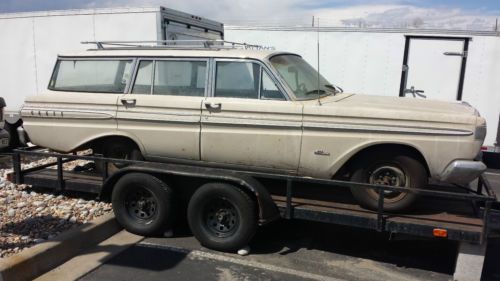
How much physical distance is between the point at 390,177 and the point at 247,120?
1.53 metres

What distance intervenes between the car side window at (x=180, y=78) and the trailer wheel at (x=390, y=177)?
6.27 feet

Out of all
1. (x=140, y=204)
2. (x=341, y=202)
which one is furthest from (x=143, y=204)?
(x=341, y=202)

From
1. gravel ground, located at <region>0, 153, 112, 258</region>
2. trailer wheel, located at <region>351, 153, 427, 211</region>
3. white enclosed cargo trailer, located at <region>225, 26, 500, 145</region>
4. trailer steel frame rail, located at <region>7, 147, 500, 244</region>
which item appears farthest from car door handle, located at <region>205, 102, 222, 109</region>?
white enclosed cargo trailer, located at <region>225, 26, 500, 145</region>

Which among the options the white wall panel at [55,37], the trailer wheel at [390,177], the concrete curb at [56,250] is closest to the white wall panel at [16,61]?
the white wall panel at [55,37]

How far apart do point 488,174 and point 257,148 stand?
5566 mm

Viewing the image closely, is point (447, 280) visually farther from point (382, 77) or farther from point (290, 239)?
point (382, 77)

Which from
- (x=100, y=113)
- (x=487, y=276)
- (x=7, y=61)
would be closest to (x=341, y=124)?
(x=487, y=276)

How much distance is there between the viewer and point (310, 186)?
531cm

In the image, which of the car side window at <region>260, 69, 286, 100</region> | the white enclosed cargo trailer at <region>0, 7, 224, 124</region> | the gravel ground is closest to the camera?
the gravel ground

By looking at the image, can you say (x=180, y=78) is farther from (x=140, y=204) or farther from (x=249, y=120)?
(x=140, y=204)

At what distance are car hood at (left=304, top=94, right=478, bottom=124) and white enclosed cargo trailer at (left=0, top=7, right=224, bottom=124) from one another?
5.36 metres

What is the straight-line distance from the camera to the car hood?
4.32m

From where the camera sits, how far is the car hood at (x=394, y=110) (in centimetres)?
432

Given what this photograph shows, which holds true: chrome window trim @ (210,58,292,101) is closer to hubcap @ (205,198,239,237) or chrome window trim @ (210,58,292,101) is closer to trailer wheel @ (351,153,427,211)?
trailer wheel @ (351,153,427,211)
